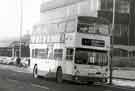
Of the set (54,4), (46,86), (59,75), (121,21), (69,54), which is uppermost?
(54,4)

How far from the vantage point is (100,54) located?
24.5m

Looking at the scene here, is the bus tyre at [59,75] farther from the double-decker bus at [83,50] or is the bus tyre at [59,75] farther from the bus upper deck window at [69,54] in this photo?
the bus upper deck window at [69,54]

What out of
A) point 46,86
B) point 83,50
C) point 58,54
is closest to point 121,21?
point 58,54

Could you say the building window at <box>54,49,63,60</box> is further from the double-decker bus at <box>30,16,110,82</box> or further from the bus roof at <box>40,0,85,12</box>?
the bus roof at <box>40,0,85,12</box>

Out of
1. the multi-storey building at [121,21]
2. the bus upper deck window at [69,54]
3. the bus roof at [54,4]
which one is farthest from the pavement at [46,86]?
the bus roof at [54,4]

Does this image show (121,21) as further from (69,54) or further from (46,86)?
(46,86)

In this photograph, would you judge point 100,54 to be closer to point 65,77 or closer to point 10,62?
point 65,77

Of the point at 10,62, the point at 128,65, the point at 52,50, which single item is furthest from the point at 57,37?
the point at 10,62

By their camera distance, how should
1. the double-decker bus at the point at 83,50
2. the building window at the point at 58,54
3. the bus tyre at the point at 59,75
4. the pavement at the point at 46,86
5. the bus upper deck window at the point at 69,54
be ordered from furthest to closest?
the bus tyre at the point at 59,75 → the building window at the point at 58,54 → the bus upper deck window at the point at 69,54 → the double-decker bus at the point at 83,50 → the pavement at the point at 46,86

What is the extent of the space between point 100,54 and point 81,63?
1281 millimetres

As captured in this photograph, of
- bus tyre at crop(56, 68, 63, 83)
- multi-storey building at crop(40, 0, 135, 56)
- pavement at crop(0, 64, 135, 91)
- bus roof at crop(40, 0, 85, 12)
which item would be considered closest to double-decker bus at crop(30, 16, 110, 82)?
bus tyre at crop(56, 68, 63, 83)

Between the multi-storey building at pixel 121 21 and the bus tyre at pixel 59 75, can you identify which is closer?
the bus tyre at pixel 59 75

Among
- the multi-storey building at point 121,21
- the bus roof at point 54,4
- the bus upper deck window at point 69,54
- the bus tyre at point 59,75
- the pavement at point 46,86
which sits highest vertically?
the bus roof at point 54,4

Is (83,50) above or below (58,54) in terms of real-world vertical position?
above
